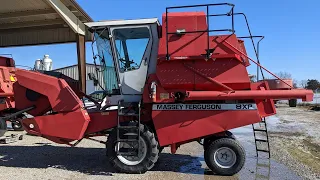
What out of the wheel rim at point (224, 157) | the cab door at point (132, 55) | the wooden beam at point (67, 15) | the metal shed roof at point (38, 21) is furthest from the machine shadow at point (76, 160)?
the metal shed roof at point (38, 21)

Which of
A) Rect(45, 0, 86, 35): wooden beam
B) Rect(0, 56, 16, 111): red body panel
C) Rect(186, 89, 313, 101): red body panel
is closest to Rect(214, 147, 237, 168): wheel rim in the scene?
Rect(186, 89, 313, 101): red body panel

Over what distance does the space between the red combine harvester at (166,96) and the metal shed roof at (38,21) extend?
1014 centimetres

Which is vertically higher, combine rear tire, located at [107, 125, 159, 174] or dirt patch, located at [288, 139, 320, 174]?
combine rear tire, located at [107, 125, 159, 174]

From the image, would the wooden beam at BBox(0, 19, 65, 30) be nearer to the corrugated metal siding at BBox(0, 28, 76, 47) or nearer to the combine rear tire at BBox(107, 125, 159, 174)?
the corrugated metal siding at BBox(0, 28, 76, 47)

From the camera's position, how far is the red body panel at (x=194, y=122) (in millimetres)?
7012

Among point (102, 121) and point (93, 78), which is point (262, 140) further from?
point (93, 78)

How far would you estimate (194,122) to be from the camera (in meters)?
7.14

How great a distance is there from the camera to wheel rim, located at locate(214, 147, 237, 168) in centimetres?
709

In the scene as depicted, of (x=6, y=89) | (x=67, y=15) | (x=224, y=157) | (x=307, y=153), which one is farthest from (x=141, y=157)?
(x=67, y=15)

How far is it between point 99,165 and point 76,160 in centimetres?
85

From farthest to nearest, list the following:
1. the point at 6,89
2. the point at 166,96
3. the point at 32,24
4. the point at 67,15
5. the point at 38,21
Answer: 1. the point at 32,24
2. the point at 38,21
3. the point at 67,15
4. the point at 6,89
5. the point at 166,96

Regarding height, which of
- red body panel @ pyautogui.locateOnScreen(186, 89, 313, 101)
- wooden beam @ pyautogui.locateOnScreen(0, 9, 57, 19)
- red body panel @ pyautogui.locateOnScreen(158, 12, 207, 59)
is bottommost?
red body panel @ pyautogui.locateOnScreen(186, 89, 313, 101)

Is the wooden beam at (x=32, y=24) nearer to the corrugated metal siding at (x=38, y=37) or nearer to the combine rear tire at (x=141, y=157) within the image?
the corrugated metal siding at (x=38, y=37)

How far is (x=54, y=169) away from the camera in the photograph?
751 cm
